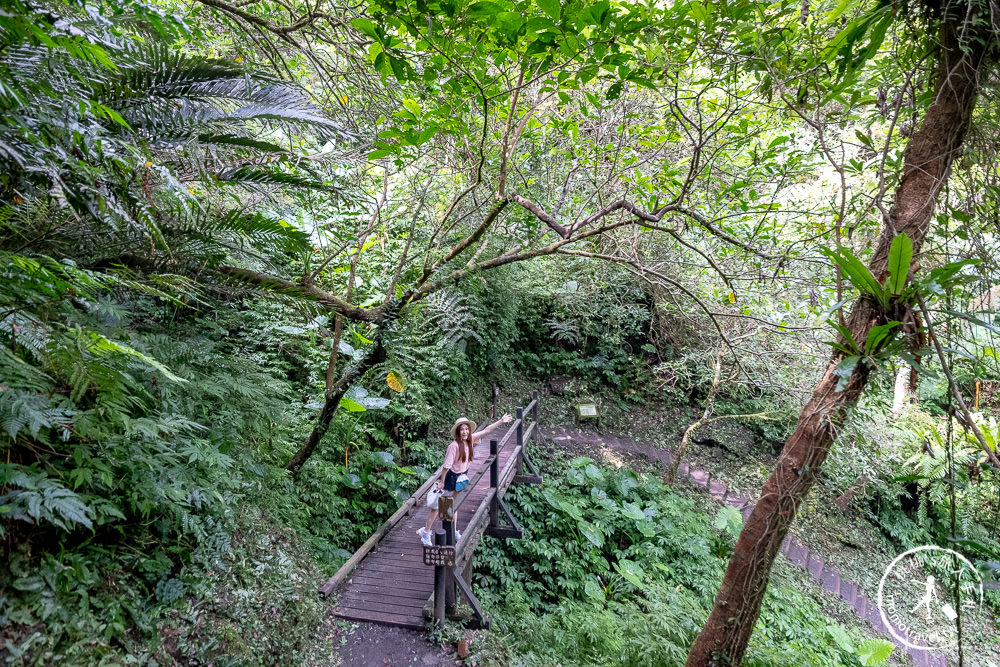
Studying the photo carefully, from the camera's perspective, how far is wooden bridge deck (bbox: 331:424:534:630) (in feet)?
14.1

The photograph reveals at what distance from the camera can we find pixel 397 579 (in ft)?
15.5

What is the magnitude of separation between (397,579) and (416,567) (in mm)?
263

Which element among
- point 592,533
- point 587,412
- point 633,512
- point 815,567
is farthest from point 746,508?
point 592,533

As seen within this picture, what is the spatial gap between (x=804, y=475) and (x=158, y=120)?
13.1ft

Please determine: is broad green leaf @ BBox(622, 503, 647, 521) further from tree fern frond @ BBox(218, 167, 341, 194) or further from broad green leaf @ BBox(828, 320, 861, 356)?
tree fern frond @ BBox(218, 167, 341, 194)

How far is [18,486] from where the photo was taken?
218 centimetres

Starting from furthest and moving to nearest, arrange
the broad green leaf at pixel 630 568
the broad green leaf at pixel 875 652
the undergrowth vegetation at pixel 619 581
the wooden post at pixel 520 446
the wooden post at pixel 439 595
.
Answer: the wooden post at pixel 520 446 → the broad green leaf at pixel 630 568 → the broad green leaf at pixel 875 652 → the undergrowth vegetation at pixel 619 581 → the wooden post at pixel 439 595

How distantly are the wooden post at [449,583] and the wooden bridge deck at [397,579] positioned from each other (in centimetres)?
21

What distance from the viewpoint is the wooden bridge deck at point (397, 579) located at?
14.1 ft

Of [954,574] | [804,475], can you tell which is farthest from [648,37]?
[954,574]

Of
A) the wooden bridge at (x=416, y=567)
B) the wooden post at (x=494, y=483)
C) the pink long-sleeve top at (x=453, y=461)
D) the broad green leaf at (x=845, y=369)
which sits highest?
the broad green leaf at (x=845, y=369)

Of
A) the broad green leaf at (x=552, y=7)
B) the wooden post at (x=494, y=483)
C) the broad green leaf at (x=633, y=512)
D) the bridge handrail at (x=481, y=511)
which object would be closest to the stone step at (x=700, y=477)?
the broad green leaf at (x=633, y=512)

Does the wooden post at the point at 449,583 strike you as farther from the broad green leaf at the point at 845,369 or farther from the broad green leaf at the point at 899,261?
the broad green leaf at the point at 899,261

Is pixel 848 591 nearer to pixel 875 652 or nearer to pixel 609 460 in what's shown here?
pixel 875 652
